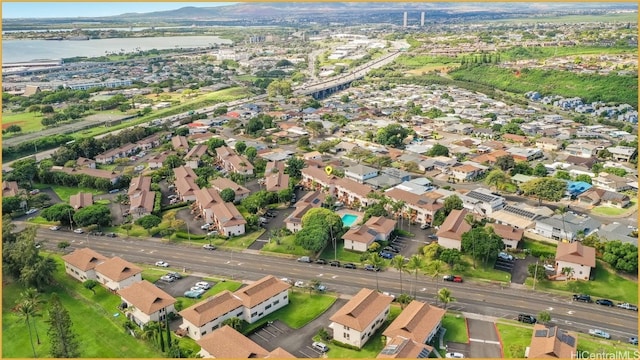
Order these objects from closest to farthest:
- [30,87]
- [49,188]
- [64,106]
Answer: [49,188], [64,106], [30,87]

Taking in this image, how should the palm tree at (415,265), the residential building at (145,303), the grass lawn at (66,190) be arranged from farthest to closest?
the grass lawn at (66,190), the palm tree at (415,265), the residential building at (145,303)

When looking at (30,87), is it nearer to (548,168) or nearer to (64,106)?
(64,106)

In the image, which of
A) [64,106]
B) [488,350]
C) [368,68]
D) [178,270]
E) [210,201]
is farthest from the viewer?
[368,68]

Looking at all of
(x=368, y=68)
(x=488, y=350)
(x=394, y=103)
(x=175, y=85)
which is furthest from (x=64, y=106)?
(x=488, y=350)

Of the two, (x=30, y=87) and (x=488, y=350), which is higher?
(x=30, y=87)

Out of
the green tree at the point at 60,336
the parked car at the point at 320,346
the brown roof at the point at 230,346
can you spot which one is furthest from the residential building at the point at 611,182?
the green tree at the point at 60,336

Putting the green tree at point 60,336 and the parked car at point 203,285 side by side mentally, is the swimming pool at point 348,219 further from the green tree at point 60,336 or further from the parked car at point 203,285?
the green tree at point 60,336
